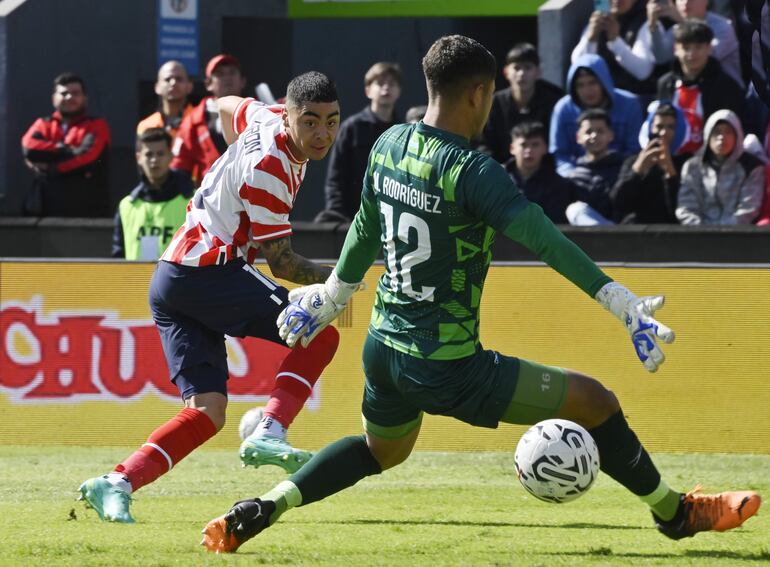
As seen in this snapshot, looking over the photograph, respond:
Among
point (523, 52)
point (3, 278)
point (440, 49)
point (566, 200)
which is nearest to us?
point (440, 49)

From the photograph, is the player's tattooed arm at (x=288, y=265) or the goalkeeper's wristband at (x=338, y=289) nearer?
the goalkeeper's wristband at (x=338, y=289)

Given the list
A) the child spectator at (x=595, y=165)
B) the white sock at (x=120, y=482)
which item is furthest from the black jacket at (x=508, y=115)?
the white sock at (x=120, y=482)

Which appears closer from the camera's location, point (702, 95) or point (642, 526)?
point (642, 526)

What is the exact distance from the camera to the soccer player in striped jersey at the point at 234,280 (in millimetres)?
7094

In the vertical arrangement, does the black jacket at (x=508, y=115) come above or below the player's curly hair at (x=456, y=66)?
below

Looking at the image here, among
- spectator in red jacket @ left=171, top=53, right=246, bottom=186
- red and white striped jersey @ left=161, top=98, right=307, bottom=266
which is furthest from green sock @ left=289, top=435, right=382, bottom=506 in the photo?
spectator in red jacket @ left=171, top=53, right=246, bottom=186

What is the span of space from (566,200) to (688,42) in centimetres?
177

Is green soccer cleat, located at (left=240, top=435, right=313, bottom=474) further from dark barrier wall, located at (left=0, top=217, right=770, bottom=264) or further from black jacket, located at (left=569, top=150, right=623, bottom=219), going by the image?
black jacket, located at (left=569, top=150, right=623, bottom=219)

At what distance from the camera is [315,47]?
15609mm

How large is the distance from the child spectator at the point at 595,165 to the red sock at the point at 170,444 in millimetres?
5214

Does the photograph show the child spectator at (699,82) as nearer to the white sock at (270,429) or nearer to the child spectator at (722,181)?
the child spectator at (722,181)

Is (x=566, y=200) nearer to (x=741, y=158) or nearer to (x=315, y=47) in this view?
(x=741, y=158)

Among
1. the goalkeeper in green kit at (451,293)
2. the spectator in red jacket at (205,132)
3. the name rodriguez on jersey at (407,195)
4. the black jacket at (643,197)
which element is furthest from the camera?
the spectator in red jacket at (205,132)

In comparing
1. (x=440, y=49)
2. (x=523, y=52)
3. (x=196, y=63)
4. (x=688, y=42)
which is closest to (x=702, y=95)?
(x=688, y=42)
